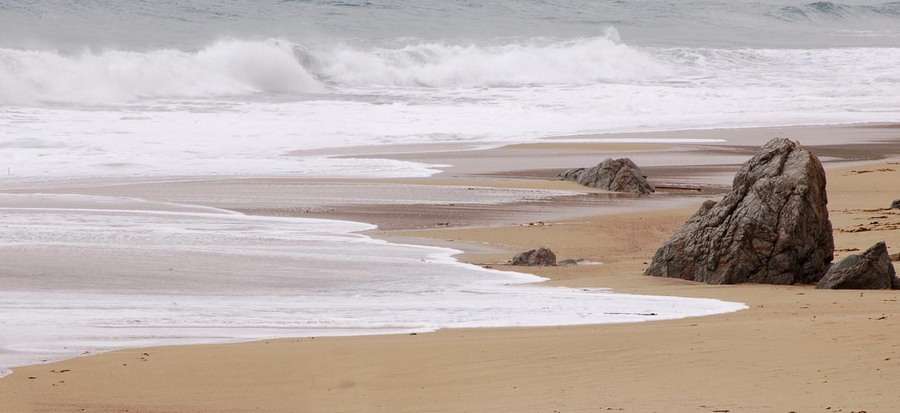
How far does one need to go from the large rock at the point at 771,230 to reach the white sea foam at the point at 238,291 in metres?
0.92

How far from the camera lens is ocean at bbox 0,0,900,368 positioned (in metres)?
8.52

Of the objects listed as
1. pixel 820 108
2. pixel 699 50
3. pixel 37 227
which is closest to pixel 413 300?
pixel 37 227

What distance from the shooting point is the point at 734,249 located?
30.9 feet

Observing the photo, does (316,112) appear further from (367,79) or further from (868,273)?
(868,273)

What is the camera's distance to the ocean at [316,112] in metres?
8.52

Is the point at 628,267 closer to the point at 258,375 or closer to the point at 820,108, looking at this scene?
the point at 258,375

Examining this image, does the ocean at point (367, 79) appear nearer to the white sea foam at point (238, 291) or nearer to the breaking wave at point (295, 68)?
the breaking wave at point (295, 68)

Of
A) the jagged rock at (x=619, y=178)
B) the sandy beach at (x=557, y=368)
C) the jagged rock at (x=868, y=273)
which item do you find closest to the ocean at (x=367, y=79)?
A: the jagged rock at (x=619, y=178)

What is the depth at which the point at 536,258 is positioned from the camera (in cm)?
1088

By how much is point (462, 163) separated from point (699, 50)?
1239 inches

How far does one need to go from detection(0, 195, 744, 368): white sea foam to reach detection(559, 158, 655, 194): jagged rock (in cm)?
500

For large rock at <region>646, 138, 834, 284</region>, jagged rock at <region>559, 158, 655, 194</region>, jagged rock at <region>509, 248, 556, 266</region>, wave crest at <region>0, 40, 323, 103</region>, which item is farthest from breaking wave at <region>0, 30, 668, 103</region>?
large rock at <region>646, 138, 834, 284</region>

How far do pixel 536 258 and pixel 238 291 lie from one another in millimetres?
2683

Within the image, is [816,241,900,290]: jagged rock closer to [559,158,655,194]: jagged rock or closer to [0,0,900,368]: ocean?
[0,0,900,368]: ocean
